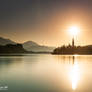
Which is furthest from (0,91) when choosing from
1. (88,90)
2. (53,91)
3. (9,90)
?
(88,90)

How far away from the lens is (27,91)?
1520cm

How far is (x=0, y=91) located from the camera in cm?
1465

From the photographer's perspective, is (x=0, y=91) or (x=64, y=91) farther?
(x=64, y=91)

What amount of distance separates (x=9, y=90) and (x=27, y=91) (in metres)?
1.94

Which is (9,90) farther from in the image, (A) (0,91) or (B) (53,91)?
(B) (53,91)

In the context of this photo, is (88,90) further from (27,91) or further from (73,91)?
(27,91)

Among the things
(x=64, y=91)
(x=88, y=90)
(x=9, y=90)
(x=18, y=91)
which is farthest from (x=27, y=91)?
(x=88, y=90)

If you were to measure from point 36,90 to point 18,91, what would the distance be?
1.85 meters

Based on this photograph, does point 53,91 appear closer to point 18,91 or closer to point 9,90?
point 18,91

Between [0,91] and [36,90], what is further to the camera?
[36,90]

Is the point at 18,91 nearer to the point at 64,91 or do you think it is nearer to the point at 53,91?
the point at 53,91

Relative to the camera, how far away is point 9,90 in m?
15.7

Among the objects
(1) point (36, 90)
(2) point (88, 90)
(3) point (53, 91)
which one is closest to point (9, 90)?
(1) point (36, 90)

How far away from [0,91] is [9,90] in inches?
47.4
